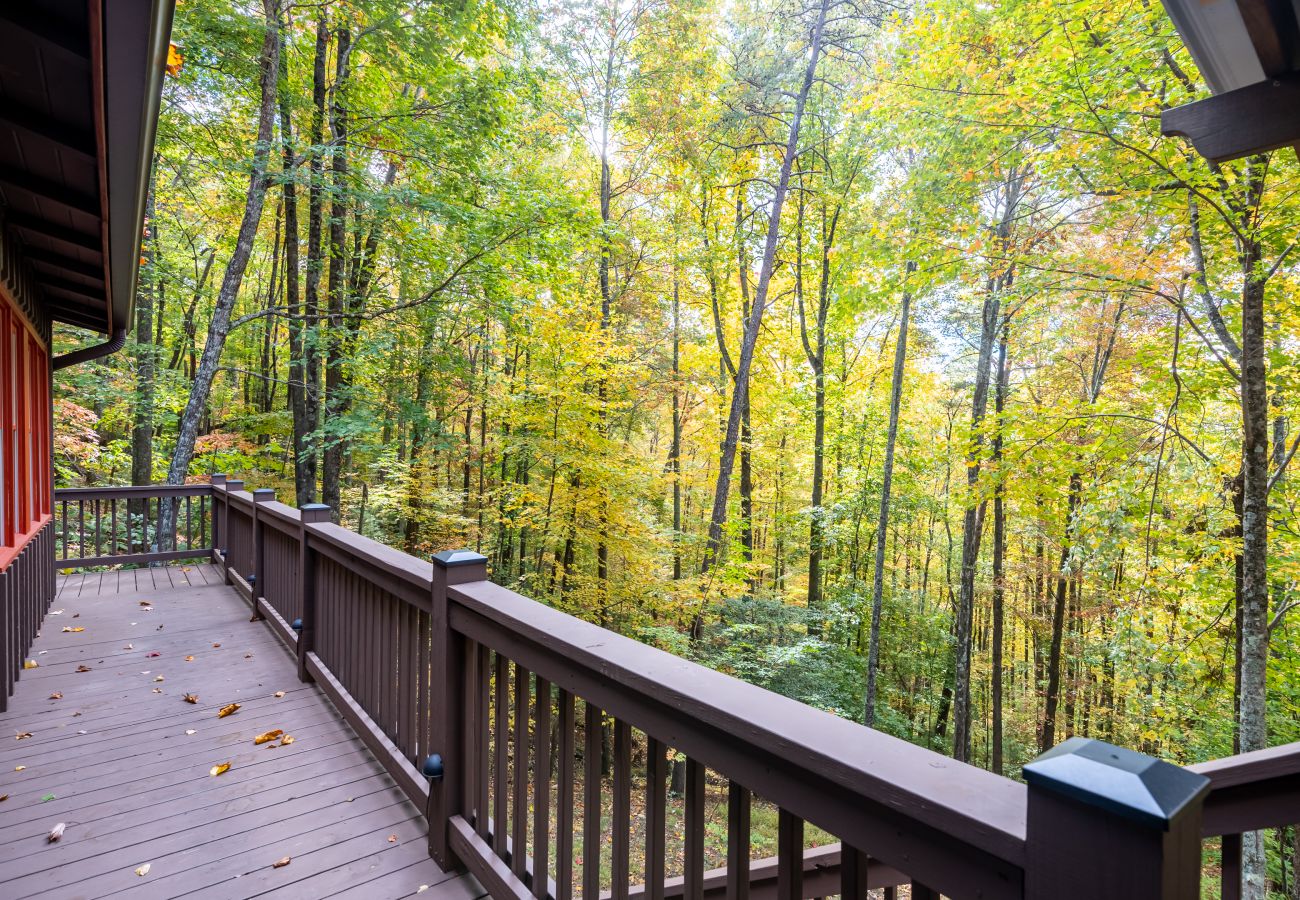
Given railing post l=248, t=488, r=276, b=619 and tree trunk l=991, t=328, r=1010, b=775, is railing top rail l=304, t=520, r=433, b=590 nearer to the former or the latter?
railing post l=248, t=488, r=276, b=619

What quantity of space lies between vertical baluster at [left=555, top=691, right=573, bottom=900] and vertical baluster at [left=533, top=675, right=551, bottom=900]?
0.04 metres

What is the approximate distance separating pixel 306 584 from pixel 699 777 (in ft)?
10.6

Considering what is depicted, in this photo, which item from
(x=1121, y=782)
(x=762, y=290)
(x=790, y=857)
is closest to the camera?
(x=1121, y=782)

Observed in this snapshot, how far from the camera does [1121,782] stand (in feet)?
1.88

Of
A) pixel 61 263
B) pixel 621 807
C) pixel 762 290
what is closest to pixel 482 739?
pixel 621 807

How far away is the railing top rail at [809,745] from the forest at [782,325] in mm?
2079

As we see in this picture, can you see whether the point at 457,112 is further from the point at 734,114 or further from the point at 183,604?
the point at 183,604

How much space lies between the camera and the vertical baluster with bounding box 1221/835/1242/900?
1204 millimetres

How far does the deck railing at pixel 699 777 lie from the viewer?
1.98 ft

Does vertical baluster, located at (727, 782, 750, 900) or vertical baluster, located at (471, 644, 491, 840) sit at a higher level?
vertical baluster, located at (727, 782, 750, 900)

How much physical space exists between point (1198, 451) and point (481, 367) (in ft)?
44.6

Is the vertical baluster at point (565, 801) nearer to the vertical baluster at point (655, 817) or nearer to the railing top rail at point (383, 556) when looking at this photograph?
the vertical baluster at point (655, 817)

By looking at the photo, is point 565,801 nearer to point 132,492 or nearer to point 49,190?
point 49,190

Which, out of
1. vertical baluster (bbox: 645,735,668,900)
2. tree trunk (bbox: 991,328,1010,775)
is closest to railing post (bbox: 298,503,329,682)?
vertical baluster (bbox: 645,735,668,900)
